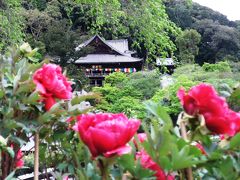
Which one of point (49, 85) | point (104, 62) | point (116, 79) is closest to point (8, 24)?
point (49, 85)

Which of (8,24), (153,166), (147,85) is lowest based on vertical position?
(147,85)

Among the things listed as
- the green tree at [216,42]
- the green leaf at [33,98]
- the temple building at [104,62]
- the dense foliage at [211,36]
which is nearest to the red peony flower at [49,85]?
the green leaf at [33,98]

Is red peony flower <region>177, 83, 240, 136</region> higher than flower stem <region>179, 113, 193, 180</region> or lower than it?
higher

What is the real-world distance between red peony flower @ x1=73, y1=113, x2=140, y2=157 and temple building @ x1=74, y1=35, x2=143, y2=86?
1495 centimetres

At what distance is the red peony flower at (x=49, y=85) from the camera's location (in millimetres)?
578

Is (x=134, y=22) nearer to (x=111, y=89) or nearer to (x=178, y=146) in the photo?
(x=178, y=146)

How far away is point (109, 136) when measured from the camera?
0.40 meters

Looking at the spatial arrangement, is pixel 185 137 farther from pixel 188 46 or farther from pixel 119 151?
pixel 188 46

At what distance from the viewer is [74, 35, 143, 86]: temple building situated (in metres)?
15.6

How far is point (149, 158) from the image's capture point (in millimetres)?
442

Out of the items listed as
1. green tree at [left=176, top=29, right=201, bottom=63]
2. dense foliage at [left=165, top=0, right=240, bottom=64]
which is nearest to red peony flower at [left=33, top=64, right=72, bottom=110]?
green tree at [left=176, top=29, right=201, bottom=63]

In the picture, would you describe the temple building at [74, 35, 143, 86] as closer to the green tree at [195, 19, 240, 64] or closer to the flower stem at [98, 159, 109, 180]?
the green tree at [195, 19, 240, 64]

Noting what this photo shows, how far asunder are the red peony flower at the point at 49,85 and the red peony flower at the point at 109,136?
0.17m

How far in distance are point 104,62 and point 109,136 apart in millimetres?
15418
